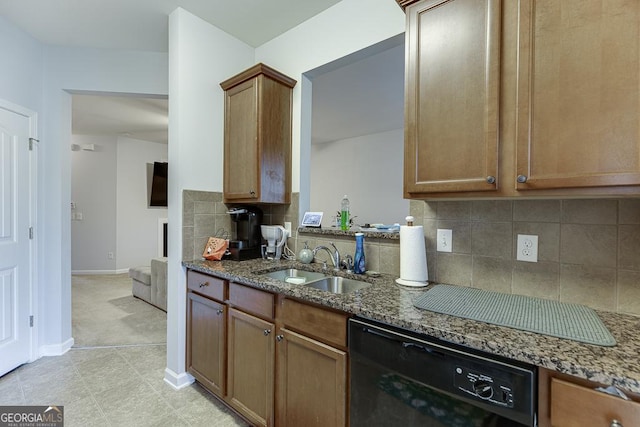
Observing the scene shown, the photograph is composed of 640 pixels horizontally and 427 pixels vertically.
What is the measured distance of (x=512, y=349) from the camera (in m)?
0.84

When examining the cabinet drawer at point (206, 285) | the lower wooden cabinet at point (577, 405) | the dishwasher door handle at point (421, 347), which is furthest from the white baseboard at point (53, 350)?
the lower wooden cabinet at point (577, 405)

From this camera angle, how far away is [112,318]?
3.47 metres

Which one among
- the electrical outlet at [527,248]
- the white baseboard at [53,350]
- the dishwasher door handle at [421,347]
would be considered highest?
the electrical outlet at [527,248]

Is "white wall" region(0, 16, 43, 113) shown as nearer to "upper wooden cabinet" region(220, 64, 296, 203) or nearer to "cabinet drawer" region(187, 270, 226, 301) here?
"upper wooden cabinet" region(220, 64, 296, 203)

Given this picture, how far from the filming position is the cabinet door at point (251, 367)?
5.09ft

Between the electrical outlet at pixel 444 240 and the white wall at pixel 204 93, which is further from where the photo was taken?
the white wall at pixel 204 93

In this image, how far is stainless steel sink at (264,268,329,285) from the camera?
1983mm

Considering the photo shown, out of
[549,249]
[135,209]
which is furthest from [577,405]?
[135,209]

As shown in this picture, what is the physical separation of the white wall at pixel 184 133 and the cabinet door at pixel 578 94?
6.61 ft

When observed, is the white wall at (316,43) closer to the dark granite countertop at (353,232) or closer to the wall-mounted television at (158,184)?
the dark granite countertop at (353,232)

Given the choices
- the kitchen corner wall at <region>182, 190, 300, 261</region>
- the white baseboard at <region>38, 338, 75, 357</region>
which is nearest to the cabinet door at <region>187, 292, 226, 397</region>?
the kitchen corner wall at <region>182, 190, 300, 261</region>

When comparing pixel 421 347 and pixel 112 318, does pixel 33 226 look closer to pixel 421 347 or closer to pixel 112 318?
pixel 112 318

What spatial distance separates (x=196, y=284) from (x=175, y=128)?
3.69ft

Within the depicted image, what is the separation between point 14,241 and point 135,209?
3895mm
